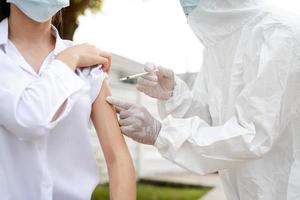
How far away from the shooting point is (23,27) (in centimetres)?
175

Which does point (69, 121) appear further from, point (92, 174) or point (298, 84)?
point (298, 84)

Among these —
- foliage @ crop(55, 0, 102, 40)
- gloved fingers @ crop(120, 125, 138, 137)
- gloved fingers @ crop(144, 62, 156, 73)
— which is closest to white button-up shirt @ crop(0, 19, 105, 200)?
gloved fingers @ crop(120, 125, 138, 137)

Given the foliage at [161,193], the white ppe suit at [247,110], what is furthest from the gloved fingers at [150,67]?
the foliage at [161,193]

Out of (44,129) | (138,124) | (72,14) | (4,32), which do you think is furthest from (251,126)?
(72,14)

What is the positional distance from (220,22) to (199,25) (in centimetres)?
13

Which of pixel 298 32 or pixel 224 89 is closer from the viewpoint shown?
pixel 298 32

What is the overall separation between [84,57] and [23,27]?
231 millimetres

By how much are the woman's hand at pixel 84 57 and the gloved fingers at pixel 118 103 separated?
0.36 ft

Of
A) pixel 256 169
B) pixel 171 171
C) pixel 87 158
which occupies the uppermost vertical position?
pixel 87 158

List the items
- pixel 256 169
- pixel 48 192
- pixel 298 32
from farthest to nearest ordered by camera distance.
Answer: pixel 256 169, pixel 298 32, pixel 48 192

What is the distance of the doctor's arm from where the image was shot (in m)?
1.74

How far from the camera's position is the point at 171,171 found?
11844mm

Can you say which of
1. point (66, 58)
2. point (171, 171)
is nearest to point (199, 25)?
point (66, 58)

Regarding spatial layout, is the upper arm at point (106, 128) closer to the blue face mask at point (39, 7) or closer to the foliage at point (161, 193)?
the blue face mask at point (39, 7)
